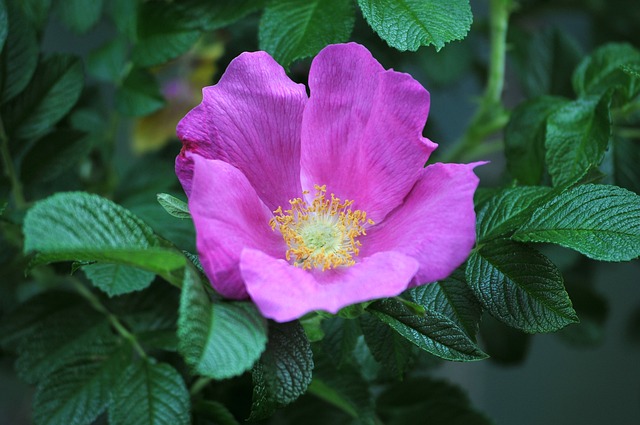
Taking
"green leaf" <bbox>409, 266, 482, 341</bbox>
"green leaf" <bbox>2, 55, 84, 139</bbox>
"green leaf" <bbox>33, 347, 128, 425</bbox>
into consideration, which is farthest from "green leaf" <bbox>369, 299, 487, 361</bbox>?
"green leaf" <bbox>2, 55, 84, 139</bbox>

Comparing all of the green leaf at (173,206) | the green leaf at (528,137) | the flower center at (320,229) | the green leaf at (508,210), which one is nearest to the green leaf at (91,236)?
the green leaf at (173,206)

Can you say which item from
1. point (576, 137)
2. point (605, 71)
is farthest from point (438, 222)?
point (605, 71)

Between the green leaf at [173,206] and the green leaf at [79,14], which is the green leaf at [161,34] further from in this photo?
the green leaf at [173,206]

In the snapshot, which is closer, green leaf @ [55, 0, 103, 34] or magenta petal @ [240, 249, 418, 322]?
magenta petal @ [240, 249, 418, 322]

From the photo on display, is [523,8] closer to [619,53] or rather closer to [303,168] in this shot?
[619,53]

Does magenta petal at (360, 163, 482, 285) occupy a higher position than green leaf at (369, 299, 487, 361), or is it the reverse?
magenta petal at (360, 163, 482, 285)

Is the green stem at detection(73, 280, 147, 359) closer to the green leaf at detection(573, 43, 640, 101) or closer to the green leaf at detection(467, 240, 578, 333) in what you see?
the green leaf at detection(467, 240, 578, 333)

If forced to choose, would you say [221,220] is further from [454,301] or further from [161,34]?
[161,34]

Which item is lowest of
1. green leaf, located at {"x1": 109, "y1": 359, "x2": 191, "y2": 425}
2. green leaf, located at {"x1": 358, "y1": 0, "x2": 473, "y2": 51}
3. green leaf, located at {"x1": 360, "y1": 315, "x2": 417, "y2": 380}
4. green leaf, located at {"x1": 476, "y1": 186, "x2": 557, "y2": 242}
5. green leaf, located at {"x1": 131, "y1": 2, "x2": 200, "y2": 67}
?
green leaf, located at {"x1": 109, "y1": 359, "x2": 191, "y2": 425}
